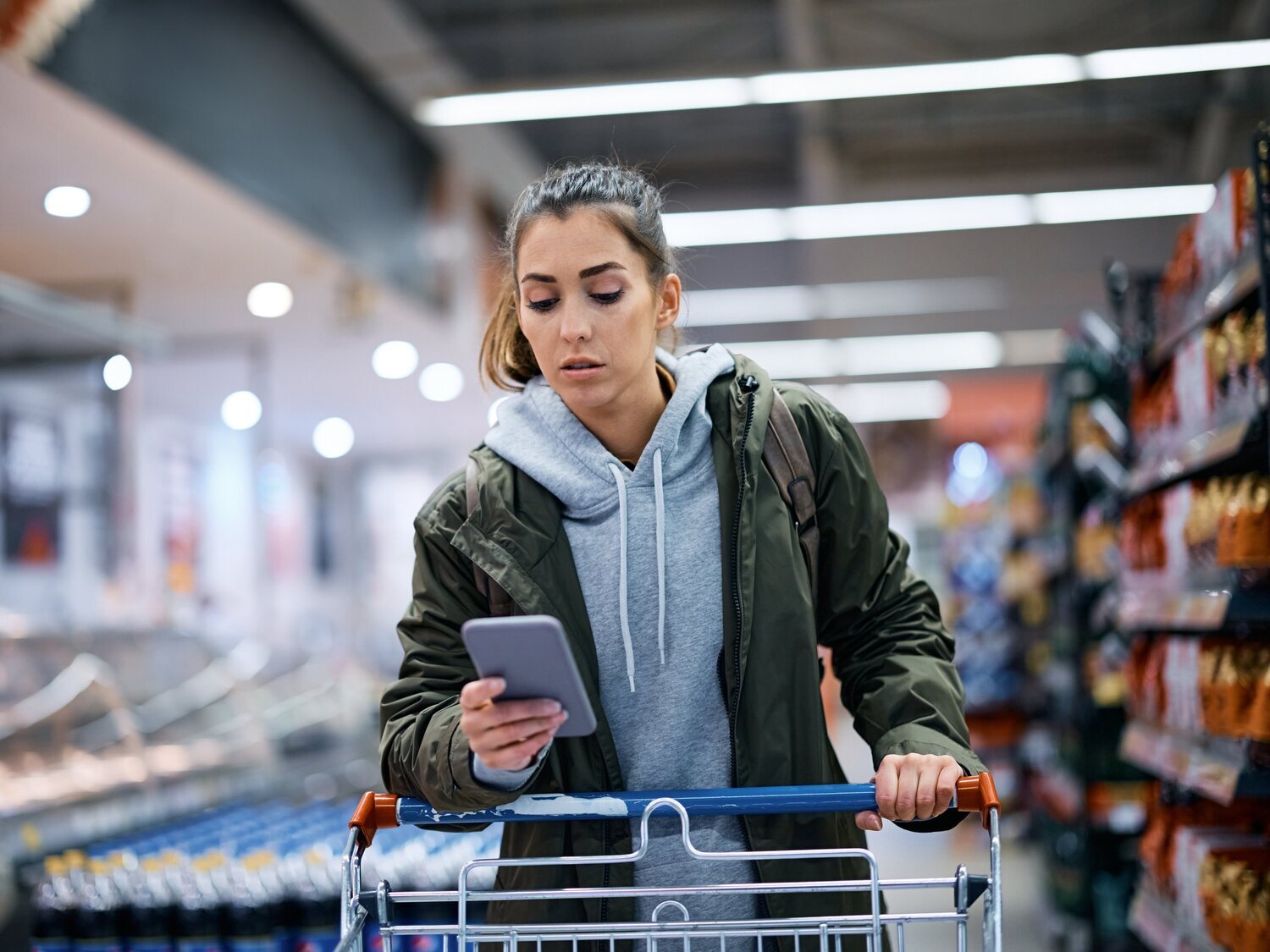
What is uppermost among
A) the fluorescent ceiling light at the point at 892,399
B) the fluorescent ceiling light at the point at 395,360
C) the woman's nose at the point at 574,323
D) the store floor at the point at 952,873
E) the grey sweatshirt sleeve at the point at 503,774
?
the fluorescent ceiling light at the point at 892,399

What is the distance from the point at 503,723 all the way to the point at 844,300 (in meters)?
13.8

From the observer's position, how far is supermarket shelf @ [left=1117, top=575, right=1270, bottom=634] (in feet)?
8.19

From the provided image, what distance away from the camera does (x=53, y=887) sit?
2803 millimetres

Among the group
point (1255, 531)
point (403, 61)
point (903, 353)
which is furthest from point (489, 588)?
point (903, 353)

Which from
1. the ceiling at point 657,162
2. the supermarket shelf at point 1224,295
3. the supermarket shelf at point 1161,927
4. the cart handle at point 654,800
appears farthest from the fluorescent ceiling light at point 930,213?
the cart handle at point 654,800

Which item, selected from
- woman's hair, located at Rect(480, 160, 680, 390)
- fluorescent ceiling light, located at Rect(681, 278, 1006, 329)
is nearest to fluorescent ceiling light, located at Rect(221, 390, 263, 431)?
fluorescent ceiling light, located at Rect(681, 278, 1006, 329)

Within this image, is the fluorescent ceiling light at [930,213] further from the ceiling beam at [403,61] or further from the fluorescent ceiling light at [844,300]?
the fluorescent ceiling light at [844,300]

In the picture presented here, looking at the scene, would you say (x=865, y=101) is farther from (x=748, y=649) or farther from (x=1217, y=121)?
(x=748, y=649)

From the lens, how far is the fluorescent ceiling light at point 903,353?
15695 mm

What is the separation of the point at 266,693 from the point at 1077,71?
5.27 m

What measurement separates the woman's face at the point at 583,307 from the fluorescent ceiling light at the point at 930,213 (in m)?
7.72

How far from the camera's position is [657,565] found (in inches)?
72.4

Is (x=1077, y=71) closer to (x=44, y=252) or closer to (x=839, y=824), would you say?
(x=44, y=252)

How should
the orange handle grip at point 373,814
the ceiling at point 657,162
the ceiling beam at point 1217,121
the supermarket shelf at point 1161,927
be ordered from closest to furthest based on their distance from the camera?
the orange handle grip at point 373,814, the supermarket shelf at point 1161,927, the ceiling at point 657,162, the ceiling beam at point 1217,121
